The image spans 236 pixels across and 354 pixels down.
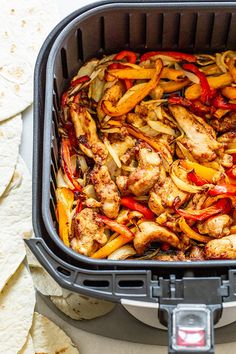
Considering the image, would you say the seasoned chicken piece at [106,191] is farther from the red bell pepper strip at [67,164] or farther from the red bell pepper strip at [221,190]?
the red bell pepper strip at [221,190]

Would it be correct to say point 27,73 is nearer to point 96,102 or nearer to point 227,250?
point 96,102

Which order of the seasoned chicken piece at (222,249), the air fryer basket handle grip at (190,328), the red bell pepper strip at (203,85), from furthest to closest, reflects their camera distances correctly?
the red bell pepper strip at (203,85) → the seasoned chicken piece at (222,249) → the air fryer basket handle grip at (190,328)

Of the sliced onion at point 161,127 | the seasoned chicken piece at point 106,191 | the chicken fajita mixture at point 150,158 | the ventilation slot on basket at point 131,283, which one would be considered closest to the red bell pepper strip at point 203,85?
the chicken fajita mixture at point 150,158

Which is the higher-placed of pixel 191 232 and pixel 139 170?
pixel 139 170

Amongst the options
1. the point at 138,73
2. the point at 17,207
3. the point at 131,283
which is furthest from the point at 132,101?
the point at 131,283

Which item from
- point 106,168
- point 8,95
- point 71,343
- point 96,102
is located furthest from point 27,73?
point 71,343

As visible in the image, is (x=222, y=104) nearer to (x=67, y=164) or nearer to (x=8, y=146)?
(x=67, y=164)
